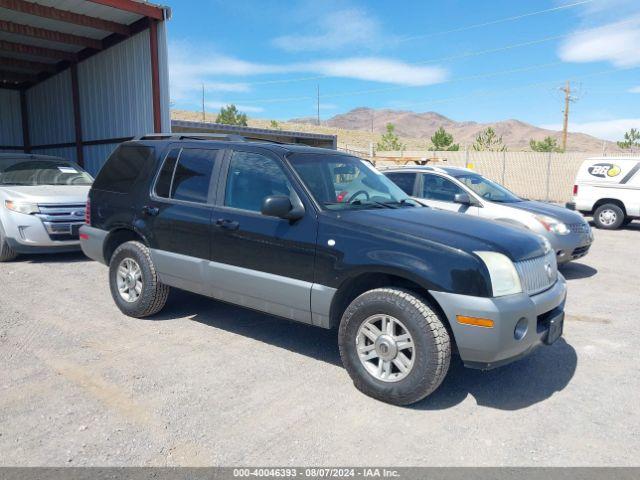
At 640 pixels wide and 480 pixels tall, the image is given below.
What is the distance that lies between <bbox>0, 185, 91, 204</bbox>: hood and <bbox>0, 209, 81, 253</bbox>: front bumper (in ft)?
0.88

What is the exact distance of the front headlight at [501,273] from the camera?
311cm

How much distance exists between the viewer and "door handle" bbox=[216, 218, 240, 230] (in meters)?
4.08

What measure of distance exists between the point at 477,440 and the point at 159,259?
10.6ft

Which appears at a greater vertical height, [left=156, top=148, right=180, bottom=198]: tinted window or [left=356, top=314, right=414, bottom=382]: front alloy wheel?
[left=156, top=148, right=180, bottom=198]: tinted window

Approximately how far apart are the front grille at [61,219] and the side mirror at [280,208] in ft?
16.8

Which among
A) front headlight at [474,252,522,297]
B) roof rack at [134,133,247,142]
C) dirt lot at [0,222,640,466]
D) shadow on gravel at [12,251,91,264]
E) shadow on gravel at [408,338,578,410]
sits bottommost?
shadow on gravel at [408,338,578,410]

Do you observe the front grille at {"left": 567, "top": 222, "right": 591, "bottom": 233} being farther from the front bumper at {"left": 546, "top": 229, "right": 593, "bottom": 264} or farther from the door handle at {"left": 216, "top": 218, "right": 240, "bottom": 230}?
the door handle at {"left": 216, "top": 218, "right": 240, "bottom": 230}

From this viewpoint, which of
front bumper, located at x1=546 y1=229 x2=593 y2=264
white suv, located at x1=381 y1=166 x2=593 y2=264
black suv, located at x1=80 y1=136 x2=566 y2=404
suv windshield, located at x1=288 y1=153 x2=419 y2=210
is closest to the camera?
black suv, located at x1=80 y1=136 x2=566 y2=404

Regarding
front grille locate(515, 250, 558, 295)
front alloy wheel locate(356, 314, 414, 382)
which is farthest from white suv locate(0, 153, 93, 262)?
front grille locate(515, 250, 558, 295)

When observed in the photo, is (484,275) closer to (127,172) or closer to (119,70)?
(127,172)

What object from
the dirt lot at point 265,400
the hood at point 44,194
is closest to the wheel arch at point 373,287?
the dirt lot at point 265,400

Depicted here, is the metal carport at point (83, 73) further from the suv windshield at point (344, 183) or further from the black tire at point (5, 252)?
the suv windshield at point (344, 183)

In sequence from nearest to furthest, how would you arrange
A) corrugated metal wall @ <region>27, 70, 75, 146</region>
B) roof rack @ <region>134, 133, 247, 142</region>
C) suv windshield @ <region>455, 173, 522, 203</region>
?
1. roof rack @ <region>134, 133, 247, 142</region>
2. suv windshield @ <region>455, 173, 522, 203</region>
3. corrugated metal wall @ <region>27, 70, 75, 146</region>

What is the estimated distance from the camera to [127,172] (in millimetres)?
5180
